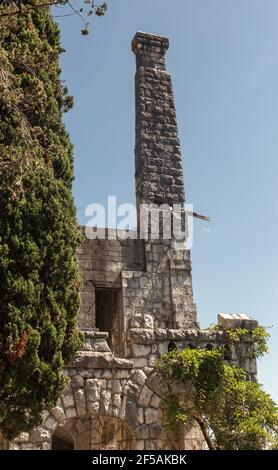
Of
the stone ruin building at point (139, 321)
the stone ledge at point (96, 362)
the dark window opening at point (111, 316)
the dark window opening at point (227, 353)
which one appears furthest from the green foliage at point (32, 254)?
the dark window opening at point (111, 316)

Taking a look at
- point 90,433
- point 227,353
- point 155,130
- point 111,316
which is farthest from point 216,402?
point 155,130

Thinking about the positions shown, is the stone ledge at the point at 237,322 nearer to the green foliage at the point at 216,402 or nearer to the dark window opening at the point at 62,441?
the green foliage at the point at 216,402

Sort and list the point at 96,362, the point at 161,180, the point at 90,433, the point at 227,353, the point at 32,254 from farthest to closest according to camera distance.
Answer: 1. the point at 161,180
2. the point at 90,433
3. the point at 227,353
4. the point at 96,362
5. the point at 32,254

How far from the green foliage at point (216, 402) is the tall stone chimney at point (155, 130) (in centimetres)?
537

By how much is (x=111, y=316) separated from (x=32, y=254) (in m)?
5.89

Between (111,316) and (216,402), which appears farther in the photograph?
(111,316)

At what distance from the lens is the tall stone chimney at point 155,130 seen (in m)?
15.3

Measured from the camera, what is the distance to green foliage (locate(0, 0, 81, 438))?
28.9 ft

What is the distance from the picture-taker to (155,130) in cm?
1580

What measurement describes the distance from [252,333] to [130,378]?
8.45 ft

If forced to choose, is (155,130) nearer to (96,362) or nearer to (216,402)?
(96,362)

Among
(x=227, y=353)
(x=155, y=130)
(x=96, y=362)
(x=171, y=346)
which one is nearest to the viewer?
(x=96, y=362)

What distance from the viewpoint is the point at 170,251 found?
1496cm

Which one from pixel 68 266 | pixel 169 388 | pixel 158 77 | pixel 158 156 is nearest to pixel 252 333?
pixel 169 388
